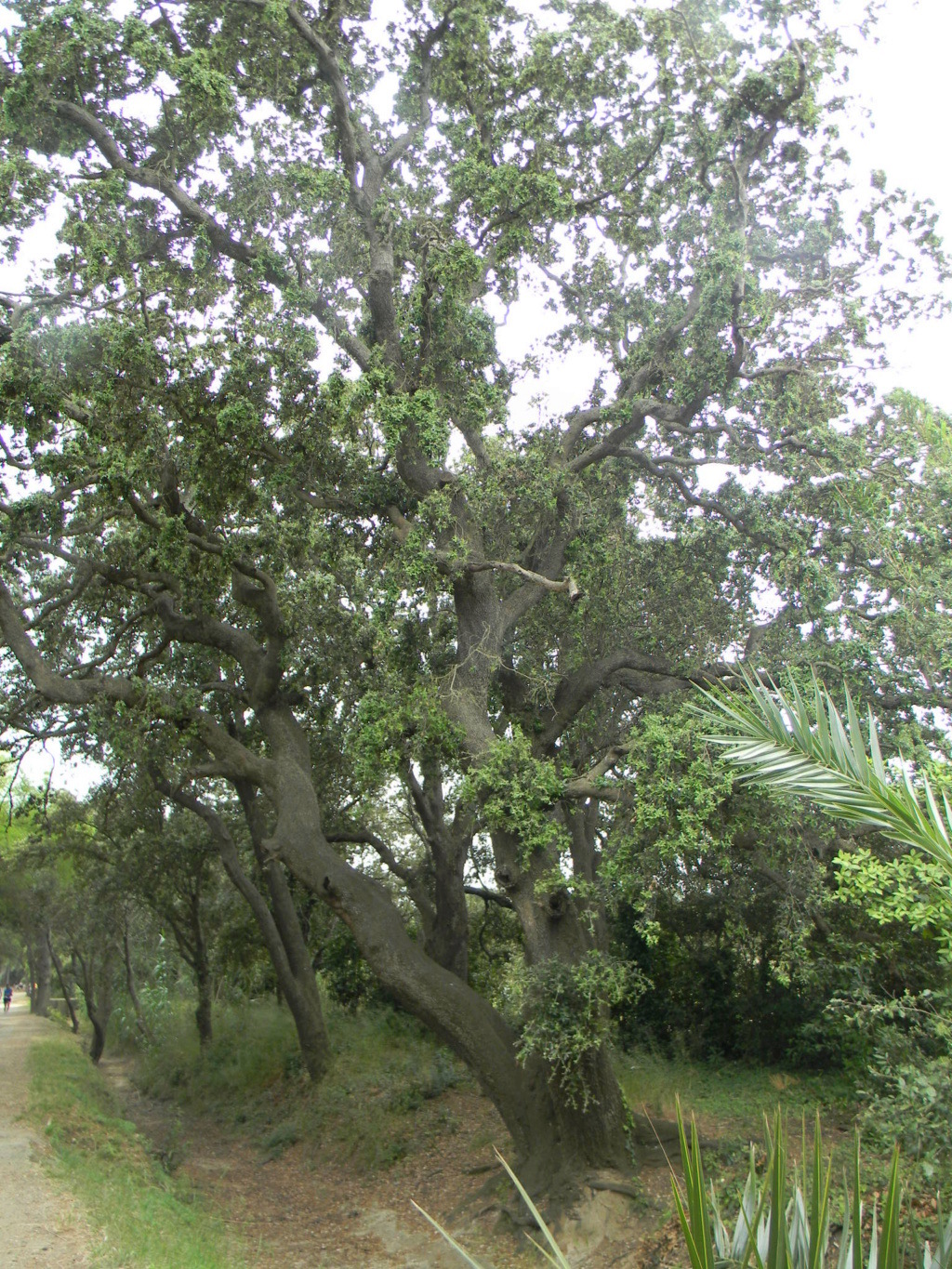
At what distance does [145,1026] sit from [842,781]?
25956 millimetres

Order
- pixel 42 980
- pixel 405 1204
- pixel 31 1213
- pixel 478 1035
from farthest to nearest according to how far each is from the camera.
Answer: pixel 42 980
pixel 405 1204
pixel 478 1035
pixel 31 1213

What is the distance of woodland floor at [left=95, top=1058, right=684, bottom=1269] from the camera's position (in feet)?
32.3

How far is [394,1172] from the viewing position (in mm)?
13273

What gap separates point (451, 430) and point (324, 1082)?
11.0 meters

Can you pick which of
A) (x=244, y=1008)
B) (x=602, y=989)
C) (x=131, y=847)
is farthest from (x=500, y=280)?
(x=244, y=1008)

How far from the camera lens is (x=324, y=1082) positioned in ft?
55.2

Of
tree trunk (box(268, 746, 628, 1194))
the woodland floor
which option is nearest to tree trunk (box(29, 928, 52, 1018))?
the woodland floor

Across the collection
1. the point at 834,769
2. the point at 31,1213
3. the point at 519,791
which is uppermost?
the point at 519,791

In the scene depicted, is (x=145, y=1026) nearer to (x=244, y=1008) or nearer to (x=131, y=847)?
(x=244, y=1008)

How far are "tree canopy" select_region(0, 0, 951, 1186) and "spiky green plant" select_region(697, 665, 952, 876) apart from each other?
5.60 metres

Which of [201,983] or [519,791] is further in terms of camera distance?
[201,983]

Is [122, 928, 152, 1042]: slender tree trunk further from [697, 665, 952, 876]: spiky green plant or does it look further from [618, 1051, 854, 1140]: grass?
[697, 665, 952, 876]: spiky green plant

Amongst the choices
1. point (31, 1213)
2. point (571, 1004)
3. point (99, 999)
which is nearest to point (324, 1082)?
point (31, 1213)

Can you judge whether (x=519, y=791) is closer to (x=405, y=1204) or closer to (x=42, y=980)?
(x=405, y=1204)
